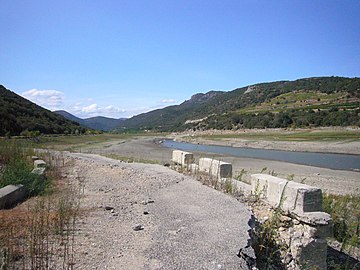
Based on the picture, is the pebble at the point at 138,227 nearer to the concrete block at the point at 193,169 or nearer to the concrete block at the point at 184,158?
the concrete block at the point at 193,169

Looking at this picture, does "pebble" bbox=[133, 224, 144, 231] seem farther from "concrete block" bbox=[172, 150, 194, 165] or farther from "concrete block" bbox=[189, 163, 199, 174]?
"concrete block" bbox=[172, 150, 194, 165]

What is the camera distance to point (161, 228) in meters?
6.43

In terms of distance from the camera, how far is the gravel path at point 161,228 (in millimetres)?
4879

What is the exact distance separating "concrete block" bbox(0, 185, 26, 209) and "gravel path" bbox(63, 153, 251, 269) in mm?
1724

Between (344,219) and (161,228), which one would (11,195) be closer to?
(161,228)

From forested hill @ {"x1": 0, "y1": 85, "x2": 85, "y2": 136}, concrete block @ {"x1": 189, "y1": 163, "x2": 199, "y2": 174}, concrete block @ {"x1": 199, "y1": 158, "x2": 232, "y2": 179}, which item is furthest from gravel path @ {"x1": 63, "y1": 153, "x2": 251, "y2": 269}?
forested hill @ {"x1": 0, "y1": 85, "x2": 85, "y2": 136}

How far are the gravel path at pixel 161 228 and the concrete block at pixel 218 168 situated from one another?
1645 millimetres

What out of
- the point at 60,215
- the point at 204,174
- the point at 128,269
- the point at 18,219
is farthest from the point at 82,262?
the point at 204,174

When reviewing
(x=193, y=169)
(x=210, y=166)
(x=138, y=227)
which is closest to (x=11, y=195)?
(x=138, y=227)

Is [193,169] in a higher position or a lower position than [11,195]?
lower

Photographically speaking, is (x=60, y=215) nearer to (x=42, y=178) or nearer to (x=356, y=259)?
(x=42, y=178)

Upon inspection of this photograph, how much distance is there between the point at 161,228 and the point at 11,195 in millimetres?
4449

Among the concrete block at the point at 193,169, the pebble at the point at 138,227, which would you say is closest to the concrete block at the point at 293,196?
the pebble at the point at 138,227

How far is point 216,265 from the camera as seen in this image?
187 inches
